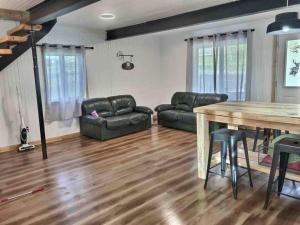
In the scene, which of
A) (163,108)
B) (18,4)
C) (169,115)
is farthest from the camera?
(163,108)

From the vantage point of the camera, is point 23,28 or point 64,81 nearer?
point 23,28

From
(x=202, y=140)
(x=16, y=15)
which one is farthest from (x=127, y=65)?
(x=202, y=140)

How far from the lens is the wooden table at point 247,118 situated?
8.26ft

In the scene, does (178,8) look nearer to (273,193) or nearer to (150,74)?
(273,193)

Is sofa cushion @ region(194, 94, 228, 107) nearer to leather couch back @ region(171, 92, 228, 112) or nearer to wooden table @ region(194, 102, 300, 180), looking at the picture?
leather couch back @ region(171, 92, 228, 112)

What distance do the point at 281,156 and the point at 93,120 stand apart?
3.79 meters

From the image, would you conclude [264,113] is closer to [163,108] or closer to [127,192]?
[127,192]

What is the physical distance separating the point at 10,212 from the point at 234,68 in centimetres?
516

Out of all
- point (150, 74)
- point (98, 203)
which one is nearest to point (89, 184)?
point (98, 203)

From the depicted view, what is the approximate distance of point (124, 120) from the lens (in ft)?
18.3

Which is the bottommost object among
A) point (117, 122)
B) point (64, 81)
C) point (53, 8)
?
point (117, 122)

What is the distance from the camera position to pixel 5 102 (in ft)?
15.8

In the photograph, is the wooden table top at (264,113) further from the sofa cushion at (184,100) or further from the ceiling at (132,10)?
the sofa cushion at (184,100)

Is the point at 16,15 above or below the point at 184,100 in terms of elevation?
above
